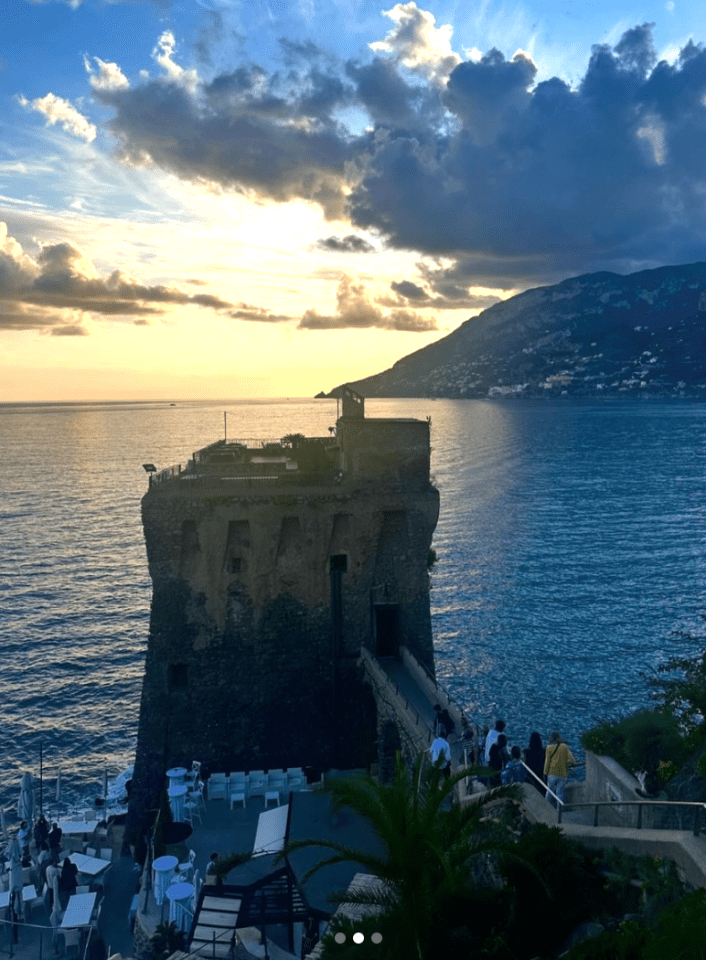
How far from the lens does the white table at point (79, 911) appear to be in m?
25.3

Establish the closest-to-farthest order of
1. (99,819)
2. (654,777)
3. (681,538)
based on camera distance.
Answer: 1. (654,777)
2. (99,819)
3. (681,538)

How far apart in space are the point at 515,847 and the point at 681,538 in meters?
74.2

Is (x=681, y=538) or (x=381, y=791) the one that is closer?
(x=381, y=791)

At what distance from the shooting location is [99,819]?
34.5 metres

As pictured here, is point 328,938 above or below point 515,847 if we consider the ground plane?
below

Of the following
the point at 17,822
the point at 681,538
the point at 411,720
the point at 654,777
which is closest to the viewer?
the point at 654,777

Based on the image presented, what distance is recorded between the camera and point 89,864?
29047 mm

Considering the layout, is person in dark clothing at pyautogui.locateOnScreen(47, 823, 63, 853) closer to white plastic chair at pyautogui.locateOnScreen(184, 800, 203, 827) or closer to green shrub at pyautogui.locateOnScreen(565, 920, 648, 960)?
white plastic chair at pyautogui.locateOnScreen(184, 800, 203, 827)

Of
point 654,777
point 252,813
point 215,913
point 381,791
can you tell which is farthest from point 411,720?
point 381,791

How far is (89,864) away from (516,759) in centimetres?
1794

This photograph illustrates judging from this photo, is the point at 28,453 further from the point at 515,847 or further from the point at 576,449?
the point at 515,847

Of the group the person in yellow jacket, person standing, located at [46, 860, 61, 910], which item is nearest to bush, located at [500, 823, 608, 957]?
the person in yellow jacket

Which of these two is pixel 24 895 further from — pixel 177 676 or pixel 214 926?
pixel 214 926

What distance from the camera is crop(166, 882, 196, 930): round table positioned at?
2192 cm
